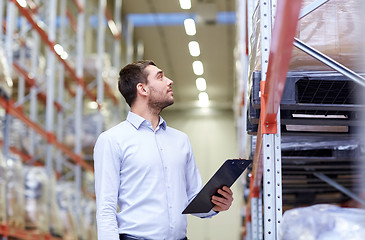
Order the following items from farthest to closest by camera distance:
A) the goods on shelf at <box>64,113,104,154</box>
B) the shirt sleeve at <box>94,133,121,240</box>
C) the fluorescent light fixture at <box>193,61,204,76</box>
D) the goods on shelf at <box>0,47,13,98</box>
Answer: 1. the fluorescent light fixture at <box>193,61,204,76</box>
2. the goods on shelf at <box>64,113,104,154</box>
3. the goods on shelf at <box>0,47,13,98</box>
4. the shirt sleeve at <box>94,133,121,240</box>

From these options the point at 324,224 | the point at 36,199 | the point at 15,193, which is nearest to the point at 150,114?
the point at 324,224

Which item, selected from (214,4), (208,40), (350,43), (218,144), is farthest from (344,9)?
(218,144)

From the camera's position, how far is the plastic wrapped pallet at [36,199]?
890 cm

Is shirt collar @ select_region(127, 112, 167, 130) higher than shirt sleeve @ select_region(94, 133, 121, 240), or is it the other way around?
shirt collar @ select_region(127, 112, 167, 130)

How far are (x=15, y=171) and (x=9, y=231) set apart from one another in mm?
1012

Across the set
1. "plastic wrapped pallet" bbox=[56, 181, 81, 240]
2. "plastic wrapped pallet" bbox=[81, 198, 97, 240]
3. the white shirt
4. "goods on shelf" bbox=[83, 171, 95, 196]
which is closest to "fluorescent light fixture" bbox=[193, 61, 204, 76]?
"goods on shelf" bbox=[83, 171, 95, 196]

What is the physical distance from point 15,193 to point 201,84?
1492 cm

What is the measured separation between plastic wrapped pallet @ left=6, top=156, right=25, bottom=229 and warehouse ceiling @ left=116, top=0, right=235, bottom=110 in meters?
8.61

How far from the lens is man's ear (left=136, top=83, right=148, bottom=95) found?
3707 millimetres

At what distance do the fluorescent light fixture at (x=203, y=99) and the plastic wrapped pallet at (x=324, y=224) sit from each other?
21379 millimetres

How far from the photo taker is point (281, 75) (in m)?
2.33

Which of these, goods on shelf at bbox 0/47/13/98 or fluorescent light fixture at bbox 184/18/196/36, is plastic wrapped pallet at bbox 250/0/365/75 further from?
fluorescent light fixture at bbox 184/18/196/36

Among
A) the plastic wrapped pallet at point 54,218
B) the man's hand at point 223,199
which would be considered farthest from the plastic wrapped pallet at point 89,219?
the man's hand at point 223,199

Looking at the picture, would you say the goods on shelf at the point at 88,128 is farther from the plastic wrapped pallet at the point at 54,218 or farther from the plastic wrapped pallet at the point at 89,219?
the plastic wrapped pallet at the point at 54,218
